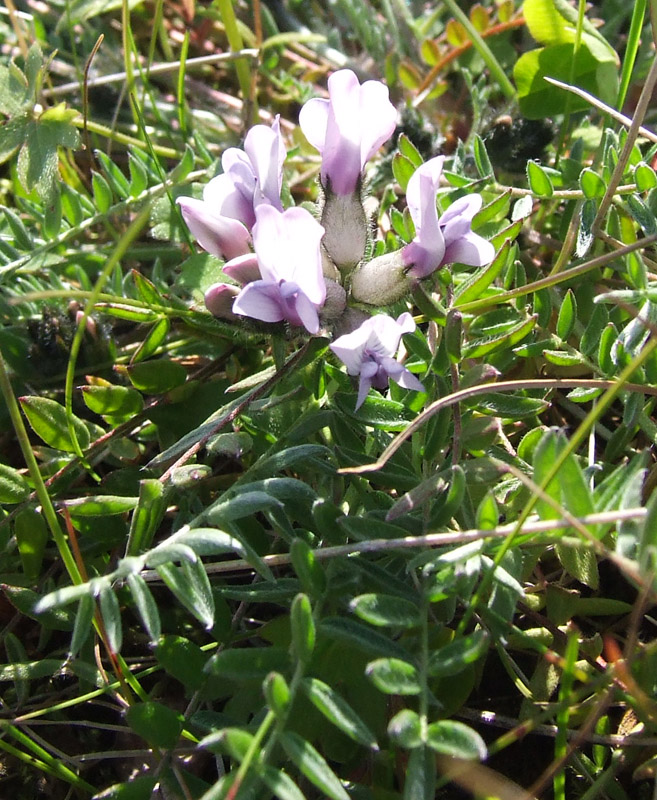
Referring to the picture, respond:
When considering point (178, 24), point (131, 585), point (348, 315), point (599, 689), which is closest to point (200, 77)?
point (178, 24)

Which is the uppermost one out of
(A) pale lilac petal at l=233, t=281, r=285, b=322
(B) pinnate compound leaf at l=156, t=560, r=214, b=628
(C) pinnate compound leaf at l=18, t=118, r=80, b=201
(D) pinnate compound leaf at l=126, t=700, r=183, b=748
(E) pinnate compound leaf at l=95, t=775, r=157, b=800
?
(C) pinnate compound leaf at l=18, t=118, r=80, b=201

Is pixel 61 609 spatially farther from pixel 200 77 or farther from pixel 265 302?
pixel 200 77

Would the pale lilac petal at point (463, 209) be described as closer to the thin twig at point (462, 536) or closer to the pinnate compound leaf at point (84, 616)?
the thin twig at point (462, 536)

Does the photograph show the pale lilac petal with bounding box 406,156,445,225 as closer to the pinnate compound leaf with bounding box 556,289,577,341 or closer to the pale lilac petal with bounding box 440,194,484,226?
the pale lilac petal with bounding box 440,194,484,226

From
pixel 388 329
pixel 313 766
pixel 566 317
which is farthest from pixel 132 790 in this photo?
pixel 566 317

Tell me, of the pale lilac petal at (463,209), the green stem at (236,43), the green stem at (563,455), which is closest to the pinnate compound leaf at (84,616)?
the green stem at (563,455)

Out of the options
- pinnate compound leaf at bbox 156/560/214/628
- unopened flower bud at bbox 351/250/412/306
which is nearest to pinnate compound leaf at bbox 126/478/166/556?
pinnate compound leaf at bbox 156/560/214/628
